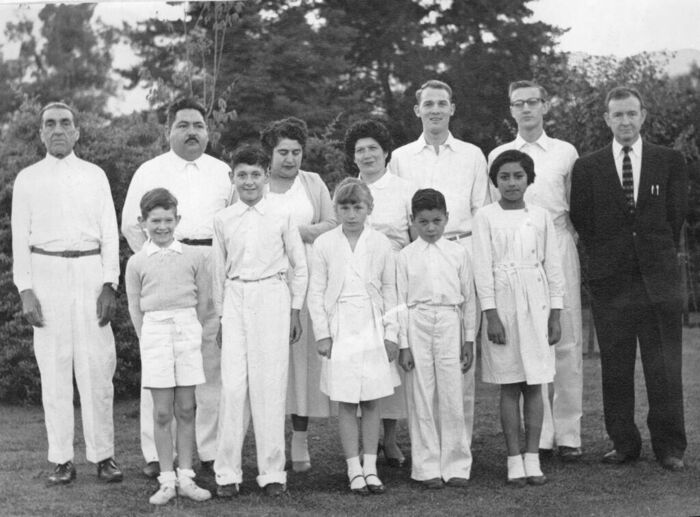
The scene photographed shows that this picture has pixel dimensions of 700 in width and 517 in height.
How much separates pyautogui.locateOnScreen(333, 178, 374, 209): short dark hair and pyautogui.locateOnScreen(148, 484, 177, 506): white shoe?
1686 millimetres

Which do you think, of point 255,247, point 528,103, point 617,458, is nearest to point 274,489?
point 255,247

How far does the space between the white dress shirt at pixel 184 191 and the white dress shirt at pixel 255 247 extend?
0.90 feet

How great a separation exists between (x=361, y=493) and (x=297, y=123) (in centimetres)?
204

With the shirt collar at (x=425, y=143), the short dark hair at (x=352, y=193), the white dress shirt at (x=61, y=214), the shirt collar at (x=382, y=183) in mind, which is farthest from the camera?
the shirt collar at (x=425, y=143)

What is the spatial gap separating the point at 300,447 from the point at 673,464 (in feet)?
6.98

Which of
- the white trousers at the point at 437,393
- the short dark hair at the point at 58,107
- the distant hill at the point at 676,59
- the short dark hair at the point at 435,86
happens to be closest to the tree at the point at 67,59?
the short dark hair at the point at 58,107

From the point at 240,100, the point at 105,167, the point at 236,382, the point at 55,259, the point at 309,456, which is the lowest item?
the point at 309,456

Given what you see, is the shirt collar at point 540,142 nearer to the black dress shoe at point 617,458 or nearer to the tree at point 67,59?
the black dress shoe at point 617,458

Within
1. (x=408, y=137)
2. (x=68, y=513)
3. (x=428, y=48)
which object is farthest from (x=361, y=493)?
(x=428, y=48)

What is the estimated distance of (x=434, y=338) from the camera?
4.92 meters

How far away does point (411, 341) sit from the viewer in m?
4.94

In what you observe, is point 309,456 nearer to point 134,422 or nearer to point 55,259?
point 134,422

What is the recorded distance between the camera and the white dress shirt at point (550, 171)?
18.2ft

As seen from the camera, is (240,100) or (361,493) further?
(240,100)
